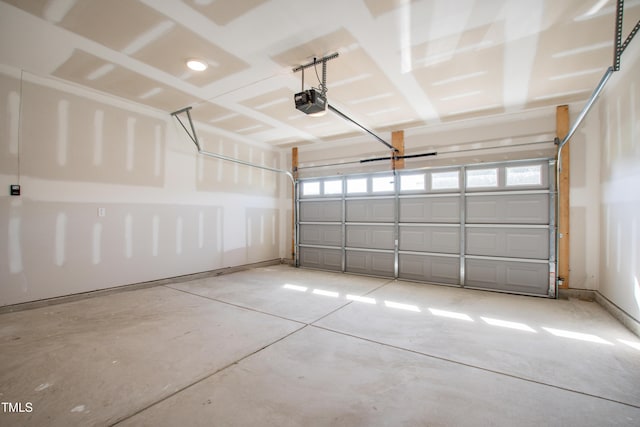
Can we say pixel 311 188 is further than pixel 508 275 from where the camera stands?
Yes

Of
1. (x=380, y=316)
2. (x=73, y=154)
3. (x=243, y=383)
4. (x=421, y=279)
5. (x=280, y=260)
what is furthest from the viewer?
(x=280, y=260)

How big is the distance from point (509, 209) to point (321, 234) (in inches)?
148

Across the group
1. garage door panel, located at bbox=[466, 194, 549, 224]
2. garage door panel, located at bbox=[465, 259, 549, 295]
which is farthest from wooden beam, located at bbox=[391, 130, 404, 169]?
garage door panel, located at bbox=[465, 259, 549, 295]

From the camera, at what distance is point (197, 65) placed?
10.9 feet

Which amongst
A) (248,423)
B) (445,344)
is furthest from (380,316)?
(248,423)

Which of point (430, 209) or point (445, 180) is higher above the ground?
point (445, 180)

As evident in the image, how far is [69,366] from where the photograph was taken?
2201 millimetres

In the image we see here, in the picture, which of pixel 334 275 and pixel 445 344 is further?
pixel 334 275

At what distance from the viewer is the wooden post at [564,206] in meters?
4.37

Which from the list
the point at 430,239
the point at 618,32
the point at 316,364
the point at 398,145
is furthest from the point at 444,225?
the point at 316,364

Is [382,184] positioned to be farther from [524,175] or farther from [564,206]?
[564,206]

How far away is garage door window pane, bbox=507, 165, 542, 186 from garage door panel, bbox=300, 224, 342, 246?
11.1 ft

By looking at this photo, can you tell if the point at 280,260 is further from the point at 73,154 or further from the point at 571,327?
the point at 571,327

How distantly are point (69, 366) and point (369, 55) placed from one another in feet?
13.0
